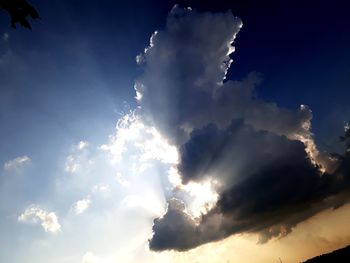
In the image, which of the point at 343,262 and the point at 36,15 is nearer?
the point at 36,15

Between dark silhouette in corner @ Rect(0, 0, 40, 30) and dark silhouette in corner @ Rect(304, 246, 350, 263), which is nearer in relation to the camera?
dark silhouette in corner @ Rect(0, 0, 40, 30)

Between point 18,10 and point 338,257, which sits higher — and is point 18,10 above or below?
below

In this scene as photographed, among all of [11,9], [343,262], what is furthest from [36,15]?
[343,262]

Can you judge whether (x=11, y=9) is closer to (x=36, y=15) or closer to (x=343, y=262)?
(x=36, y=15)

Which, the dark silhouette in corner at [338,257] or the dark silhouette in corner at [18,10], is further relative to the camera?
the dark silhouette in corner at [338,257]

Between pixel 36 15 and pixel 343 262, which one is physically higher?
pixel 343 262

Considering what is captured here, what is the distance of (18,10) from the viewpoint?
8383 millimetres

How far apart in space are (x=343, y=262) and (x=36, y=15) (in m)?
143

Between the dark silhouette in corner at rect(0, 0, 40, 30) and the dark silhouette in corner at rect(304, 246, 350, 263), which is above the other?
the dark silhouette in corner at rect(304, 246, 350, 263)

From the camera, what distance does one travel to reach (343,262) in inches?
4737

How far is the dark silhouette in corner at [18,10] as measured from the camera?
8250 millimetres

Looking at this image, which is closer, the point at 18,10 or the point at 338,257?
the point at 18,10

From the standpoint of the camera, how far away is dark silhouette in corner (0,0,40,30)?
8250 mm

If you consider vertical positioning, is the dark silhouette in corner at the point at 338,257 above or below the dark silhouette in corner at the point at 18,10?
above
